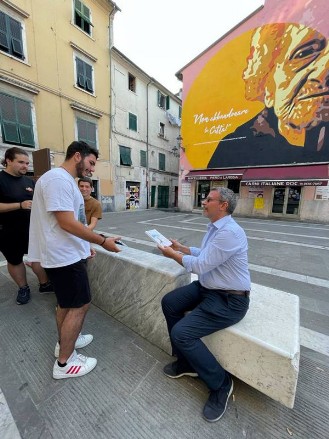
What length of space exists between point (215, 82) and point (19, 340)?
603 inches

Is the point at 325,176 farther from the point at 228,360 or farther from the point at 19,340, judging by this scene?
the point at 19,340

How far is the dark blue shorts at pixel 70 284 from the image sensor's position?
5.05 ft

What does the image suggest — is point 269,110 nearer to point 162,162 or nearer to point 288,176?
point 288,176

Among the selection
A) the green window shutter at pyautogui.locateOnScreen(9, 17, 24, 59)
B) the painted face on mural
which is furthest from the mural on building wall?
the green window shutter at pyautogui.locateOnScreen(9, 17, 24, 59)

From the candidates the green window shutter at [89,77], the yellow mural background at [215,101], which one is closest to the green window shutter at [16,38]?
the green window shutter at [89,77]

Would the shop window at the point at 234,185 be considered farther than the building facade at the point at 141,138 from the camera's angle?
No

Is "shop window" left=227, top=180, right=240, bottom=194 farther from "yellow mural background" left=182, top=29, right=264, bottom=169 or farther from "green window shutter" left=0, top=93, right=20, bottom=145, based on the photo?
"green window shutter" left=0, top=93, right=20, bottom=145

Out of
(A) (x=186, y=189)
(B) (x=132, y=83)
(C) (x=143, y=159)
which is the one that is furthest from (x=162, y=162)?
(B) (x=132, y=83)

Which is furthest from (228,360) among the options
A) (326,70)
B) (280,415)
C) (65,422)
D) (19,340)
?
(326,70)

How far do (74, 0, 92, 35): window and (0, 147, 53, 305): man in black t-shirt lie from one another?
13682 mm

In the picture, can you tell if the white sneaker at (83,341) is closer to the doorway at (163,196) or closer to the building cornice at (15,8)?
the building cornice at (15,8)

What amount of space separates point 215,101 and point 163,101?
23.9 feet

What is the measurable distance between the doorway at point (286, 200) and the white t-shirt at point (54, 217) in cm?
1269

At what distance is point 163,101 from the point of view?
18.6 metres
